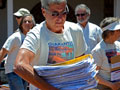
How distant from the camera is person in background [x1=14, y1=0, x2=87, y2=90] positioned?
2.19m

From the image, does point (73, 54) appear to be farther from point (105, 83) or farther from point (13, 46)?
point (13, 46)

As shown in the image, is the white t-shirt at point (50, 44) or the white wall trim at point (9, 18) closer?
the white t-shirt at point (50, 44)

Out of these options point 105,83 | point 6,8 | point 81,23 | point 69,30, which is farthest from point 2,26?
point 69,30

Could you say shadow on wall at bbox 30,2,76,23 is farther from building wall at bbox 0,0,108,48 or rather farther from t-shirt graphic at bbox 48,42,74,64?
t-shirt graphic at bbox 48,42,74,64

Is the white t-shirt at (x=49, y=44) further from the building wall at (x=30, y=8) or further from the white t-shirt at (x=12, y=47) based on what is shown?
the building wall at (x=30, y=8)

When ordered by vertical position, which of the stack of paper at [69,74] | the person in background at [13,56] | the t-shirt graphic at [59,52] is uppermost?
the t-shirt graphic at [59,52]

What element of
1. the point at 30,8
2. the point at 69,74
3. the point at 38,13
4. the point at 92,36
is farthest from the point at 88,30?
the point at 38,13

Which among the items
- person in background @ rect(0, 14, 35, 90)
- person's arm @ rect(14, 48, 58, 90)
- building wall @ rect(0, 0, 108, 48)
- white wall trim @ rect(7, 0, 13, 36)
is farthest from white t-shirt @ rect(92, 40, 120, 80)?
building wall @ rect(0, 0, 108, 48)

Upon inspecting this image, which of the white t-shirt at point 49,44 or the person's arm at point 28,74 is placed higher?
the white t-shirt at point 49,44

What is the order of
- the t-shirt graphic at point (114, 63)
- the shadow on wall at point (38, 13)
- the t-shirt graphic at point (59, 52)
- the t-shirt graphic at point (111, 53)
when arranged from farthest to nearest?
the shadow on wall at point (38, 13) → the t-shirt graphic at point (111, 53) → the t-shirt graphic at point (114, 63) → the t-shirt graphic at point (59, 52)

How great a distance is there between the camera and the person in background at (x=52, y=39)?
219 cm

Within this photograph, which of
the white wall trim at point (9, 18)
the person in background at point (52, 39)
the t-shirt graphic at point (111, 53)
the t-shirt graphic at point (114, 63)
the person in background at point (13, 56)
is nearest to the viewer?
the person in background at point (52, 39)

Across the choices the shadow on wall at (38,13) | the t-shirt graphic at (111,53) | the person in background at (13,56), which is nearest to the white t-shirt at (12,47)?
the person in background at (13,56)


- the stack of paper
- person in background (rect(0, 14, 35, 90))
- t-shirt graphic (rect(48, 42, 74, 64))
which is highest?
t-shirt graphic (rect(48, 42, 74, 64))
